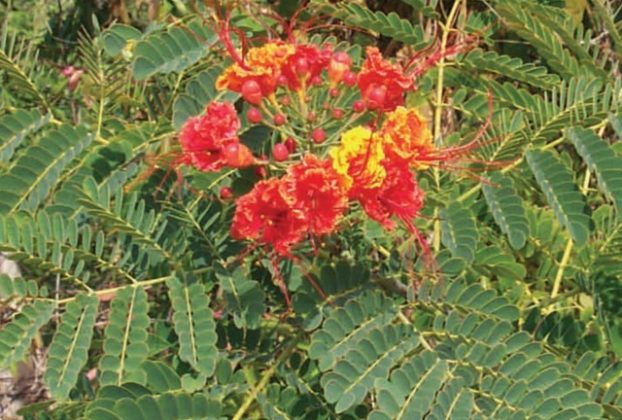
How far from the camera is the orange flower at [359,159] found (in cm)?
131

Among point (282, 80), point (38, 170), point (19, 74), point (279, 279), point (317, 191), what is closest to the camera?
point (317, 191)

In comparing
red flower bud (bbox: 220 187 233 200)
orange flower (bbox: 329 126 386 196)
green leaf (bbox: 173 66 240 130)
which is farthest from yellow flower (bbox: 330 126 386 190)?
green leaf (bbox: 173 66 240 130)

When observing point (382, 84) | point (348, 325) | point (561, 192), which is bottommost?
point (348, 325)

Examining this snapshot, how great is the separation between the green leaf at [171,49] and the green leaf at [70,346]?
37cm

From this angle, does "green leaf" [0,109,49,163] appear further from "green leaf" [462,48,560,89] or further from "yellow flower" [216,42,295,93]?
"green leaf" [462,48,560,89]

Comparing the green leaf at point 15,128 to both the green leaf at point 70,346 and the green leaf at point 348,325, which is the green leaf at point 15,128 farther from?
the green leaf at point 348,325

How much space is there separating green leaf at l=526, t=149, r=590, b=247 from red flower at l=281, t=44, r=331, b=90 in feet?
1.41

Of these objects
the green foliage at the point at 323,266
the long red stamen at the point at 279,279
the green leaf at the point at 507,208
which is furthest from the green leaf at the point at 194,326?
the green leaf at the point at 507,208

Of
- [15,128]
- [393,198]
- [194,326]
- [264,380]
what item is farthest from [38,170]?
[393,198]

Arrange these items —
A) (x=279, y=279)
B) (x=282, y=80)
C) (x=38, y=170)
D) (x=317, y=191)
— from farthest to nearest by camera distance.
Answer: (x=38, y=170) < (x=279, y=279) < (x=282, y=80) < (x=317, y=191)

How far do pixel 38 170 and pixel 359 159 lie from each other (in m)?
0.59

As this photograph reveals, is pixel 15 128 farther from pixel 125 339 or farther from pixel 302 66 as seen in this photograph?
pixel 302 66

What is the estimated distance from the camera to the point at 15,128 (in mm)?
1699

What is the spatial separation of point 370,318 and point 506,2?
0.67m
